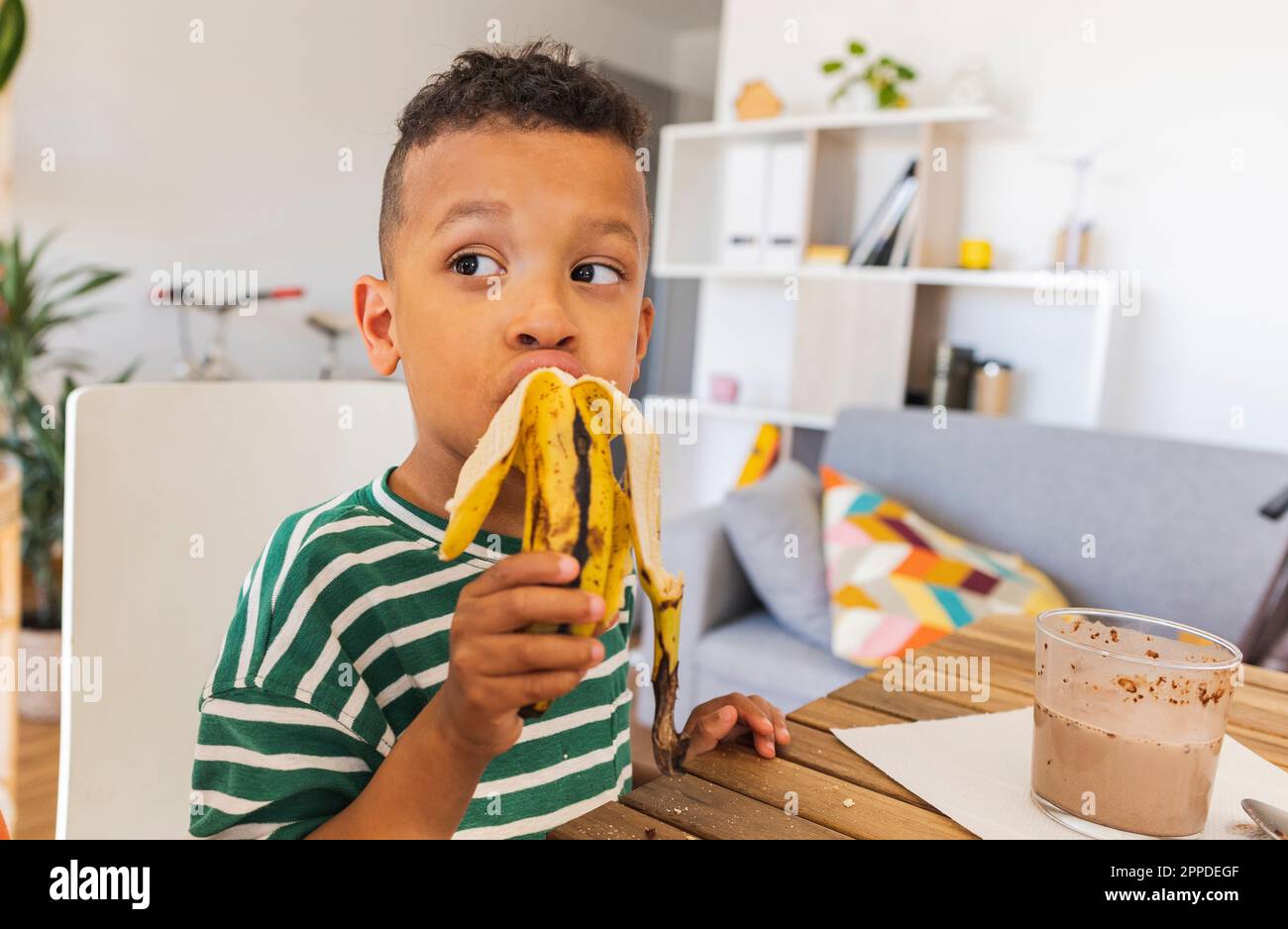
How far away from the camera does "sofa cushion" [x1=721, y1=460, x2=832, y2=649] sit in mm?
1375

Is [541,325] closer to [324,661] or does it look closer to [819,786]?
[324,661]

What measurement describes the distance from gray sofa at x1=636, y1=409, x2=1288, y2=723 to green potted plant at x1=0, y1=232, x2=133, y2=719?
0.24 m

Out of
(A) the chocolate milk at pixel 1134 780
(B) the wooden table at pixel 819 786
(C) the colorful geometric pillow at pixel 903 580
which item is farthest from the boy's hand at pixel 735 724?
(C) the colorful geometric pillow at pixel 903 580

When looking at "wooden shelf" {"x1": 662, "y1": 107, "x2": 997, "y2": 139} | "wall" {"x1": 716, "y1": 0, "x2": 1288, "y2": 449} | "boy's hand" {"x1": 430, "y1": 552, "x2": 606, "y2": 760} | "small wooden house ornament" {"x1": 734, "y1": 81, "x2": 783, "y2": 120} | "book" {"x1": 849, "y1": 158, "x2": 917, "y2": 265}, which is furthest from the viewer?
"small wooden house ornament" {"x1": 734, "y1": 81, "x2": 783, "y2": 120}

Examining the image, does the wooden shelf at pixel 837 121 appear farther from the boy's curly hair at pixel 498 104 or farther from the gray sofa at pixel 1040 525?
the boy's curly hair at pixel 498 104

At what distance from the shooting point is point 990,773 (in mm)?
387

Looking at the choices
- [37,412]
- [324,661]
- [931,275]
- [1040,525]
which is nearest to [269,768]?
[324,661]

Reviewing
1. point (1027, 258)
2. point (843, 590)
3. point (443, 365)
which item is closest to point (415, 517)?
point (443, 365)

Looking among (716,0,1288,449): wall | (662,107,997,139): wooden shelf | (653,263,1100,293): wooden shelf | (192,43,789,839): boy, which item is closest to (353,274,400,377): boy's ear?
(192,43,789,839): boy

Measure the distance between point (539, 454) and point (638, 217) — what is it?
8cm

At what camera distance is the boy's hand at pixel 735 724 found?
15.1 inches

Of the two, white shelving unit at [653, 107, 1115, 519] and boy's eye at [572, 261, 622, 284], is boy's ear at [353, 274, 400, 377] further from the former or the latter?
white shelving unit at [653, 107, 1115, 519]

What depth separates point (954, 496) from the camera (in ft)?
4.78
